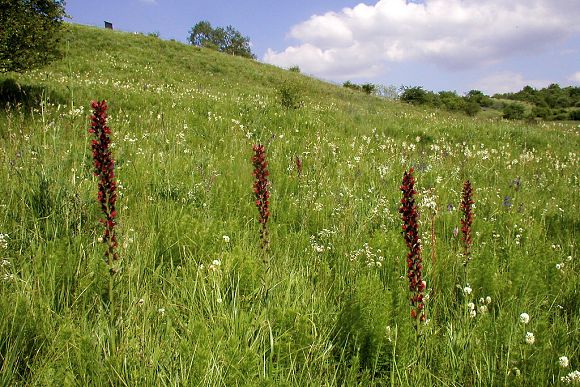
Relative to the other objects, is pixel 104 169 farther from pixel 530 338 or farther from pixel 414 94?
pixel 414 94

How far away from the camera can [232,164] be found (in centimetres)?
571

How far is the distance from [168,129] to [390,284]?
20.5ft

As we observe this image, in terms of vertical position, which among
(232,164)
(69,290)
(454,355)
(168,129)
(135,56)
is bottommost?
(454,355)

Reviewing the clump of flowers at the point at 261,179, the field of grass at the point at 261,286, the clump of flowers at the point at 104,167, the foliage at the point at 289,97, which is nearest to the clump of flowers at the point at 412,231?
the field of grass at the point at 261,286

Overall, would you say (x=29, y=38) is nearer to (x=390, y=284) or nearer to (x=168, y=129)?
(x=168, y=129)

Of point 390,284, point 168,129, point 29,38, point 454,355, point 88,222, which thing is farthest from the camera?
point 29,38

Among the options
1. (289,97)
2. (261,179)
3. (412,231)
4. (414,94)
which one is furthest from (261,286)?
(414,94)

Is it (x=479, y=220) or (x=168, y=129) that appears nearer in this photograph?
(x=479, y=220)

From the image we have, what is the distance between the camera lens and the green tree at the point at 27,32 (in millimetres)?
9547

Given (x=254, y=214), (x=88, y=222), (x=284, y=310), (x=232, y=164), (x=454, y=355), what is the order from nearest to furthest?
1. (x=454, y=355)
2. (x=284, y=310)
3. (x=88, y=222)
4. (x=254, y=214)
5. (x=232, y=164)

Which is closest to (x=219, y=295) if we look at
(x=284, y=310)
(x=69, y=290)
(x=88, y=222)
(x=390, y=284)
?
(x=284, y=310)

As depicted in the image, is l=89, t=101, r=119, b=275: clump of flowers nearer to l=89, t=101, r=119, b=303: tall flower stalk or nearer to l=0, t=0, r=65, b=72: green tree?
l=89, t=101, r=119, b=303: tall flower stalk

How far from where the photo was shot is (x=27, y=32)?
32.7ft

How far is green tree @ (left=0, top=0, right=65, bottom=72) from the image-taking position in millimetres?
9547
